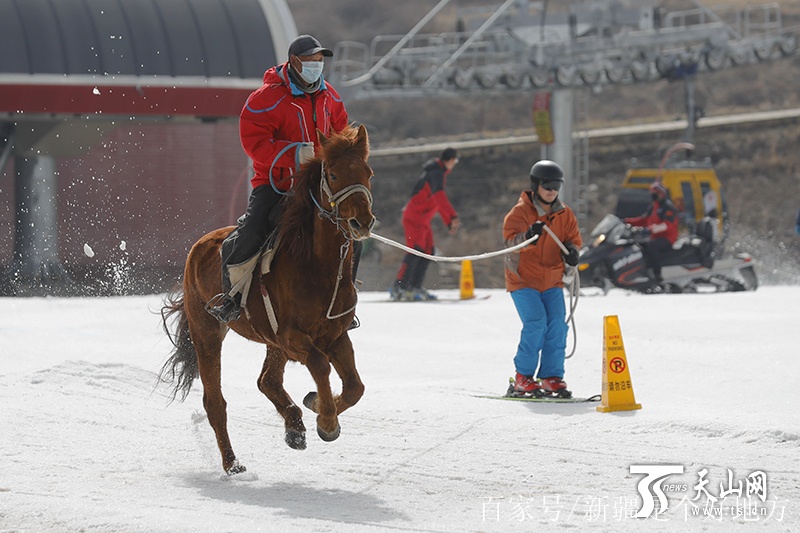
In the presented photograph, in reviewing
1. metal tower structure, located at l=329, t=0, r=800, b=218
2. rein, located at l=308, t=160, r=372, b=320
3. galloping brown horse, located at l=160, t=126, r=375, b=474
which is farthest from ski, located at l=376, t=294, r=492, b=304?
metal tower structure, located at l=329, t=0, r=800, b=218

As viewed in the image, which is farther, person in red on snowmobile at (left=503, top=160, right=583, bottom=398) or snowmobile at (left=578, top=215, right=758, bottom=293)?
snowmobile at (left=578, top=215, right=758, bottom=293)

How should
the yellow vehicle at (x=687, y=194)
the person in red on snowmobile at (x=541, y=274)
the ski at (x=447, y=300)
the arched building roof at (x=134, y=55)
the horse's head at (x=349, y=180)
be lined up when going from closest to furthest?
the horse's head at (x=349, y=180)
the person in red on snowmobile at (x=541, y=274)
the ski at (x=447, y=300)
the arched building roof at (x=134, y=55)
the yellow vehicle at (x=687, y=194)

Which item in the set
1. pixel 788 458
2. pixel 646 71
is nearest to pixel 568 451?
pixel 788 458

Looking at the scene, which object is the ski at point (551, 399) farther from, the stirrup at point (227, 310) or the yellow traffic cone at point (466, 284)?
the yellow traffic cone at point (466, 284)

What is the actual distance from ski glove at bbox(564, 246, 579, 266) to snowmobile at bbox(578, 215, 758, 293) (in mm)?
7540

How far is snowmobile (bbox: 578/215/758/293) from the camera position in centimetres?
1449

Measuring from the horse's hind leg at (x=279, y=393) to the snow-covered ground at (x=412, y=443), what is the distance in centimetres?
26

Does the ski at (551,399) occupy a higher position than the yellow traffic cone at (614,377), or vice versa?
the yellow traffic cone at (614,377)

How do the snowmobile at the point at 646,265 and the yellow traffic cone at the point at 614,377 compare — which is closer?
the yellow traffic cone at the point at 614,377

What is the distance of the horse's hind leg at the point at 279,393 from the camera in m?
5.21

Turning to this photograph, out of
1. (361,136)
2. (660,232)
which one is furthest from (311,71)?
(660,232)

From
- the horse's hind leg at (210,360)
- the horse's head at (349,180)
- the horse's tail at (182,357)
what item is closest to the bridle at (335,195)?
the horse's head at (349,180)

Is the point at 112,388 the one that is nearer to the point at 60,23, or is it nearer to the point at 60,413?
the point at 60,413

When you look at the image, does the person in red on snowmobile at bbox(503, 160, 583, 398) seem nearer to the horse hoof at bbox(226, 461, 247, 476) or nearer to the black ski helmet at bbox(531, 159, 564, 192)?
the black ski helmet at bbox(531, 159, 564, 192)
